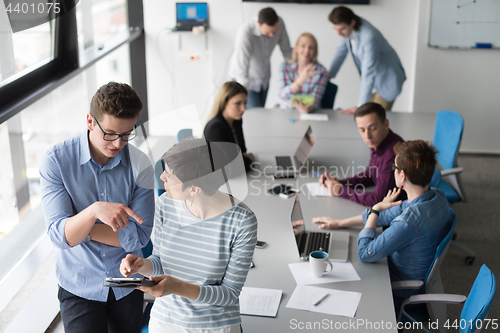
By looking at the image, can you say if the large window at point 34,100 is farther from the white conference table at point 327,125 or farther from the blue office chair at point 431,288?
the blue office chair at point 431,288

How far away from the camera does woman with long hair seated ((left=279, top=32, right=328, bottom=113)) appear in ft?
14.6

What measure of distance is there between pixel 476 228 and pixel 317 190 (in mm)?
1798

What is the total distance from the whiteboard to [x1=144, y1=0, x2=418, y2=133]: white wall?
264 millimetres

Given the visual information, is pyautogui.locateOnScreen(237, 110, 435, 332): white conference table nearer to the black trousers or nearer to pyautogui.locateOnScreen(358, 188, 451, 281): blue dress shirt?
pyautogui.locateOnScreen(358, 188, 451, 281): blue dress shirt

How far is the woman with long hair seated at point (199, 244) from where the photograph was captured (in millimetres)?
1513

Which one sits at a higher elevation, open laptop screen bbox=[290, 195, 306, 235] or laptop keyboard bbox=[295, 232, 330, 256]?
open laptop screen bbox=[290, 195, 306, 235]

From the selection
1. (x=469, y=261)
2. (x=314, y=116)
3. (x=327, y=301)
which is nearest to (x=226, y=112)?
(x=314, y=116)

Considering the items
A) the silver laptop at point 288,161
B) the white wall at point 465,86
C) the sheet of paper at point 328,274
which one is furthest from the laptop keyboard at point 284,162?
the white wall at point 465,86

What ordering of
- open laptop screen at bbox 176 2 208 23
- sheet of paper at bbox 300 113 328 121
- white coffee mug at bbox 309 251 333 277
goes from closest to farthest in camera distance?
white coffee mug at bbox 309 251 333 277
sheet of paper at bbox 300 113 328 121
open laptop screen at bbox 176 2 208 23

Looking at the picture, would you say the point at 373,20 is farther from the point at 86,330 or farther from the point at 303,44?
the point at 86,330

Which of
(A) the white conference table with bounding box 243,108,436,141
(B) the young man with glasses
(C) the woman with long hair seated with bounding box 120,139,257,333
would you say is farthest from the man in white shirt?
(C) the woman with long hair seated with bounding box 120,139,257,333

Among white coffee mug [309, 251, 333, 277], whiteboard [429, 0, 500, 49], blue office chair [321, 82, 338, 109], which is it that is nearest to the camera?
white coffee mug [309, 251, 333, 277]

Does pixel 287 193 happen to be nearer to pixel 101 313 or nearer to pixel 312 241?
pixel 312 241

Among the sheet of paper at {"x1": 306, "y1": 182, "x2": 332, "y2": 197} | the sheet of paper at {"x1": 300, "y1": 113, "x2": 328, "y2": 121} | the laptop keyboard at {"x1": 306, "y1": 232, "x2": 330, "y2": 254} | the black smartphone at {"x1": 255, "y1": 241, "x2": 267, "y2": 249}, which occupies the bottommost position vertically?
the black smartphone at {"x1": 255, "y1": 241, "x2": 267, "y2": 249}
